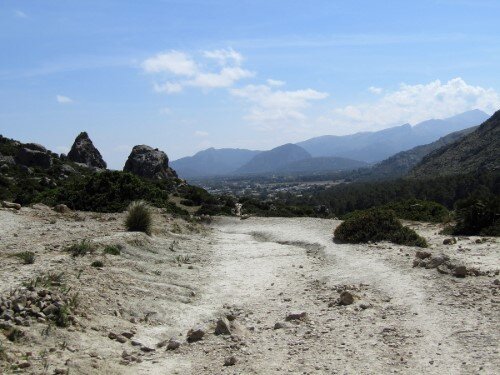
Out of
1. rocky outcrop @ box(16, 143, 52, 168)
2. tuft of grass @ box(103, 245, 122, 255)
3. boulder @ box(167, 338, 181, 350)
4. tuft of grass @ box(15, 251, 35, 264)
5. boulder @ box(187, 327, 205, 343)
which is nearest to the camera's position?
boulder @ box(167, 338, 181, 350)

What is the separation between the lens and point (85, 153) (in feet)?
209

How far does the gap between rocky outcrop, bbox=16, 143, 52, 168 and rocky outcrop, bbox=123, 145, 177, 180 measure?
1031 cm

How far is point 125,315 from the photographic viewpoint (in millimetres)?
9633

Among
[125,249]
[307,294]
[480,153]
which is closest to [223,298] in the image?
[307,294]

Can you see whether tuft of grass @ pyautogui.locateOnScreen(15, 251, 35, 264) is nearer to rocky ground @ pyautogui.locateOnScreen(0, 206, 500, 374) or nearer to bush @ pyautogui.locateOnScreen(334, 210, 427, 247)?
rocky ground @ pyautogui.locateOnScreen(0, 206, 500, 374)

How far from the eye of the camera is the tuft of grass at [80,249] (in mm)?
13087

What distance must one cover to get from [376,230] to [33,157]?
42.0 m

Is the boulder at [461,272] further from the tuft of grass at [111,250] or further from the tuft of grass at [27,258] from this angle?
the tuft of grass at [27,258]

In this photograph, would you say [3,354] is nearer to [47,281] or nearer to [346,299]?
[47,281]

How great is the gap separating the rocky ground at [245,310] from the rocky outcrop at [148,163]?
1606 inches

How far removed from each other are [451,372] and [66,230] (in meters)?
15.1

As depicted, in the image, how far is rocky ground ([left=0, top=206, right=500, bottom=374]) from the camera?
7.33 metres

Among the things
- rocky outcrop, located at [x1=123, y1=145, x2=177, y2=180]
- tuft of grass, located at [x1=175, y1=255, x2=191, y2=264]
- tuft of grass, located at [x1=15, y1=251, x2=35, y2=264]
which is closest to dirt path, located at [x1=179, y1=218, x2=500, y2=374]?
tuft of grass, located at [x1=175, y1=255, x2=191, y2=264]

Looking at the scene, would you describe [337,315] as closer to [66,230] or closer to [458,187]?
[66,230]
